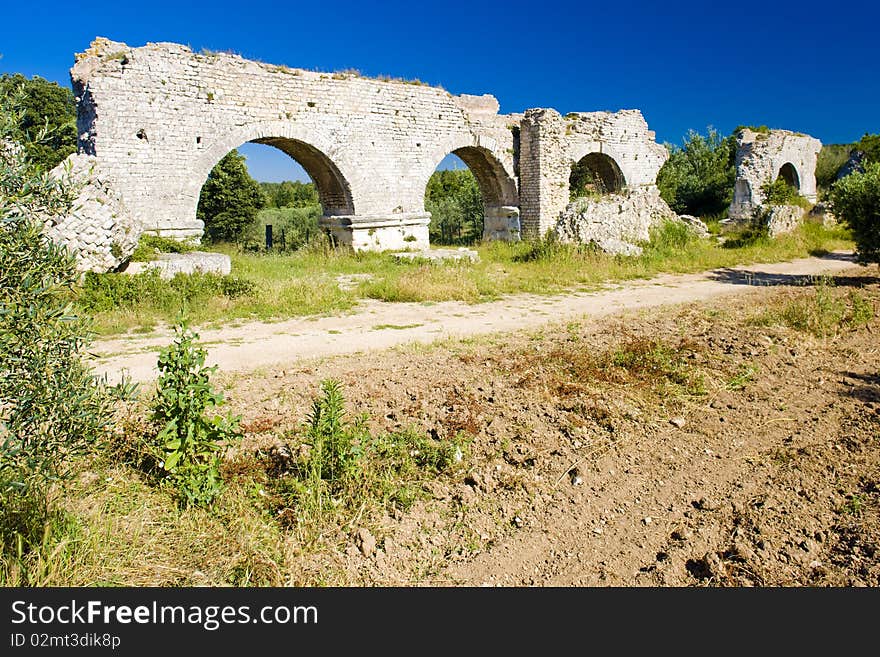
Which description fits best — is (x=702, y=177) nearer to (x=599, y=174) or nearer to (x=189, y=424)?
(x=599, y=174)

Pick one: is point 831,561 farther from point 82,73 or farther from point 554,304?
point 82,73

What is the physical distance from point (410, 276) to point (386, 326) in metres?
3.07

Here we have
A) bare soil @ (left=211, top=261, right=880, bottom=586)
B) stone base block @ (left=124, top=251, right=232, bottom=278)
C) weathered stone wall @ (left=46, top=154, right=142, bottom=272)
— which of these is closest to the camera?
bare soil @ (left=211, top=261, right=880, bottom=586)

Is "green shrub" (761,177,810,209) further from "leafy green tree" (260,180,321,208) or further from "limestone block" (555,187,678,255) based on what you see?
"leafy green tree" (260,180,321,208)

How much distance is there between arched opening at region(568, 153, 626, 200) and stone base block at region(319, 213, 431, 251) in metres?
6.37

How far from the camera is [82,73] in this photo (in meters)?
11.2

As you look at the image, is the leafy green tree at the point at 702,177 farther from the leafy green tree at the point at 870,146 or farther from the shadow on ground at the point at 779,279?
the shadow on ground at the point at 779,279

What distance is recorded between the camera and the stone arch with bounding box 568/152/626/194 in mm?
20172

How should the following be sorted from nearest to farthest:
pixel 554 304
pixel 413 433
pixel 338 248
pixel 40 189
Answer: pixel 40 189 → pixel 413 433 → pixel 554 304 → pixel 338 248

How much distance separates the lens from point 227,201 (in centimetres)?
2414

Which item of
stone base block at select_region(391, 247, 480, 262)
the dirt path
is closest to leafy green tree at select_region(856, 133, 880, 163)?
the dirt path

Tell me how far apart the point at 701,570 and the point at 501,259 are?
12.6 meters

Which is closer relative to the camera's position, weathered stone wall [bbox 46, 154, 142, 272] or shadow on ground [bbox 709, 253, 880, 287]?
weathered stone wall [bbox 46, 154, 142, 272]

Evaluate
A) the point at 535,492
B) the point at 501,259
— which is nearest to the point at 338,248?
the point at 501,259
